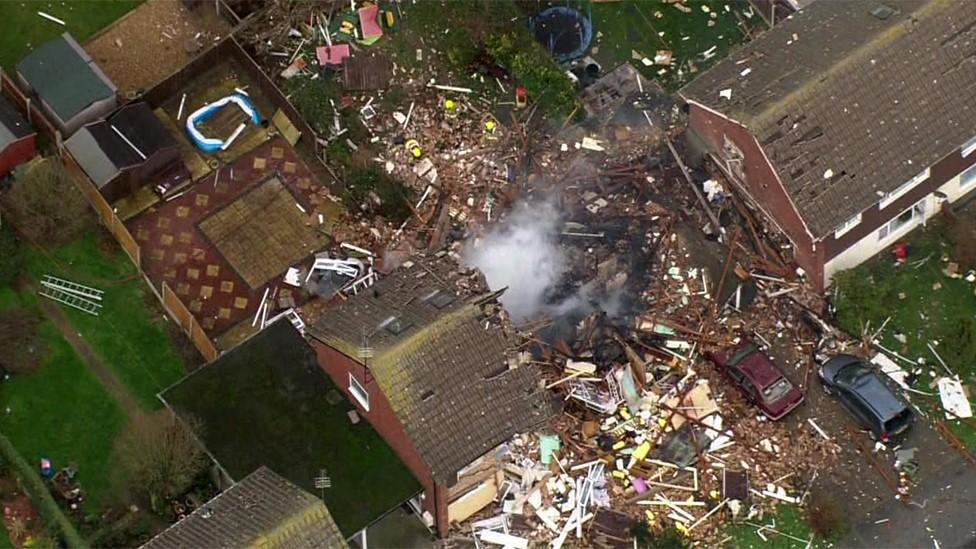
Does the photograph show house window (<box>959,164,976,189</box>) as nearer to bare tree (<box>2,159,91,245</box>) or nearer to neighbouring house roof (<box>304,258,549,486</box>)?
neighbouring house roof (<box>304,258,549,486</box>)

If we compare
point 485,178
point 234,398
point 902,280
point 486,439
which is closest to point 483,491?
point 486,439

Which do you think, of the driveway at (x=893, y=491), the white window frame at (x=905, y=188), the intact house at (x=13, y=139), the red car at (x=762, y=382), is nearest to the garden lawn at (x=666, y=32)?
the white window frame at (x=905, y=188)

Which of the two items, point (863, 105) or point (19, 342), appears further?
point (19, 342)

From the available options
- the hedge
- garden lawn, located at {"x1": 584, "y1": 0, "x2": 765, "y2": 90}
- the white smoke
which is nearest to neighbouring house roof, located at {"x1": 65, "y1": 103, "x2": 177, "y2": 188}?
the hedge

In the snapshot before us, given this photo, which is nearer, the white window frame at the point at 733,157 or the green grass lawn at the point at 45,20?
the white window frame at the point at 733,157

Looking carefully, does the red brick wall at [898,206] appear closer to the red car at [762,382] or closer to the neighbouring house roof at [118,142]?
the red car at [762,382]

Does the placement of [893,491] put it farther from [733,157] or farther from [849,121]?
[733,157]

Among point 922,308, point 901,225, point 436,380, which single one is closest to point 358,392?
point 436,380
